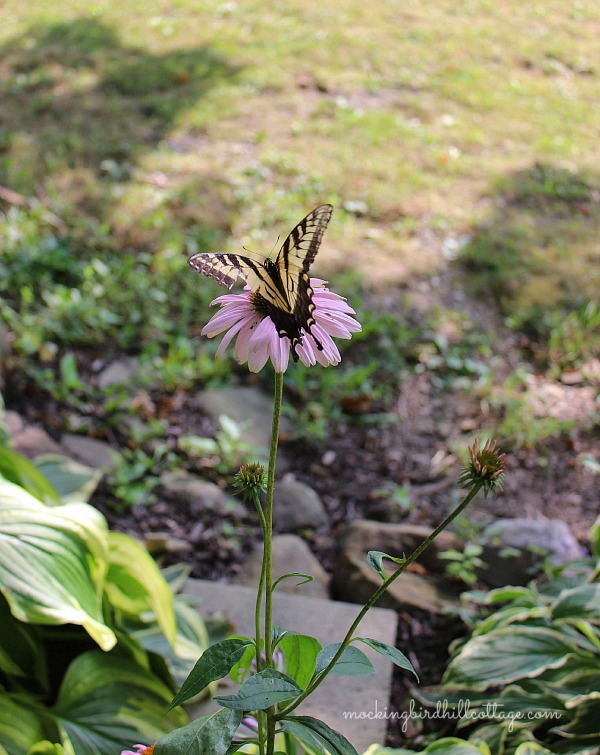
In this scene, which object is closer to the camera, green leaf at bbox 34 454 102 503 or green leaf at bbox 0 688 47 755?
green leaf at bbox 0 688 47 755

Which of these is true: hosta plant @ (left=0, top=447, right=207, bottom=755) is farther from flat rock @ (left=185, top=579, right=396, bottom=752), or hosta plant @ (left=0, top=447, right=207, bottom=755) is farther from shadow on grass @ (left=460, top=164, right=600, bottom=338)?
shadow on grass @ (left=460, top=164, right=600, bottom=338)

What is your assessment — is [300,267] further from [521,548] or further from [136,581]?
[521,548]

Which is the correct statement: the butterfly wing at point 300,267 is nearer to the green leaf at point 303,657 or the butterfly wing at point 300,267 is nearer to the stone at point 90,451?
the green leaf at point 303,657

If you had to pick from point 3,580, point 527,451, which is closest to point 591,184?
point 527,451

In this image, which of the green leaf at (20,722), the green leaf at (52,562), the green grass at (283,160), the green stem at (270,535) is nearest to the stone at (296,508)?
the green grass at (283,160)

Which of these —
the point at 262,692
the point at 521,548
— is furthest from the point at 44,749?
the point at 521,548

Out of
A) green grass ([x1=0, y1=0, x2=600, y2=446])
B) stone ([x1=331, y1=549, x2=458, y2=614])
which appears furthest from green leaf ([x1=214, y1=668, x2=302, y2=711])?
green grass ([x1=0, y1=0, x2=600, y2=446])
